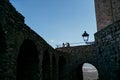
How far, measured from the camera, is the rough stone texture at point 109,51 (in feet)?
21.7

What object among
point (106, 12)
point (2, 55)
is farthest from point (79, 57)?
point (2, 55)

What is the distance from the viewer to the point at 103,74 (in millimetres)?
7688

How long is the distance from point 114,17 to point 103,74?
7047 millimetres

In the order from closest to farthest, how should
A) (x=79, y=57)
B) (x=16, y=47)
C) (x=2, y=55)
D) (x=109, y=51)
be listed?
(x=2, y=55) < (x=16, y=47) < (x=109, y=51) < (x=79, y=57)

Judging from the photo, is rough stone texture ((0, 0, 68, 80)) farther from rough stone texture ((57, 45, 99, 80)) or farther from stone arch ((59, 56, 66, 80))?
rough stone texture ((57, 45, 99, 80))

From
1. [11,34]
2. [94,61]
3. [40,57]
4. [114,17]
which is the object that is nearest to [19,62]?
[40,57]

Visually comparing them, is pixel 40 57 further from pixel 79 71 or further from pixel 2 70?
pixel 79 71

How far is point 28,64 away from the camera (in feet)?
30.4

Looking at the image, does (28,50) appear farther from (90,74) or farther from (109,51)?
(90,74)

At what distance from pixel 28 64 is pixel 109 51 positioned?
4.12 meters

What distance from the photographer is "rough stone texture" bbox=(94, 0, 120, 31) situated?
13388 mm

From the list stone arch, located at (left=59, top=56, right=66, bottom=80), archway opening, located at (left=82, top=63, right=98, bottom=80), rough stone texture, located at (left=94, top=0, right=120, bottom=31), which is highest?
rough stone texture, located at (left=94, top=0, right=120, bottom=31)

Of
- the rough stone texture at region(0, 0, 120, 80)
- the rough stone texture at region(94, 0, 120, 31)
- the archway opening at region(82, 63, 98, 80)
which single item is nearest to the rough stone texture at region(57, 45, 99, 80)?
the rough stone texture at region(94, 0, 120, 31)

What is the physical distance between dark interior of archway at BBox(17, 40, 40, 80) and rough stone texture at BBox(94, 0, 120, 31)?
22.9 feet
